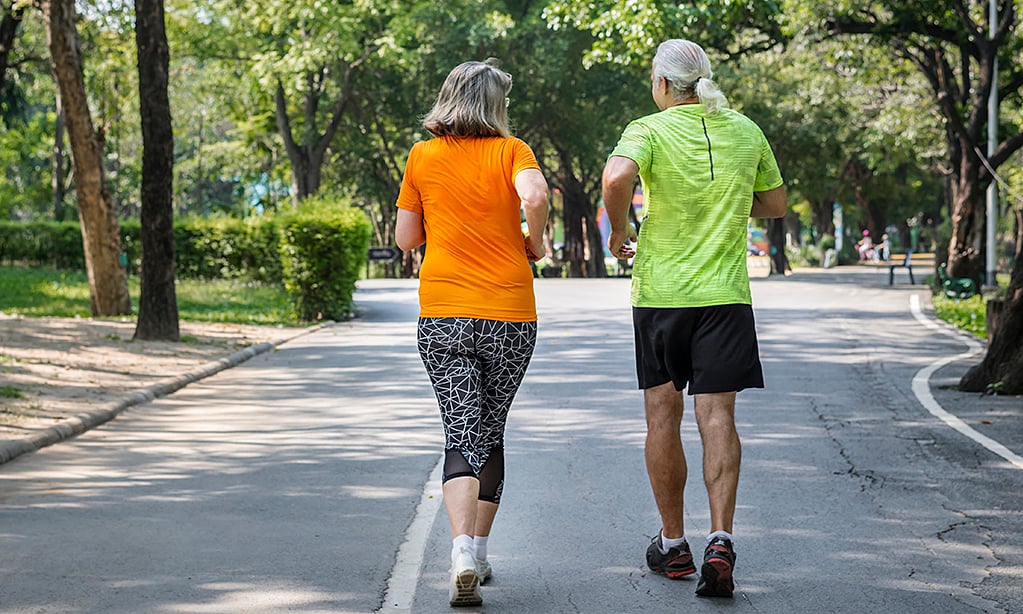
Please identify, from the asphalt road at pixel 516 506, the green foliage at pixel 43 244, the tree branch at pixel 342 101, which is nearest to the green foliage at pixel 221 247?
the green foliage at pixel 43 244

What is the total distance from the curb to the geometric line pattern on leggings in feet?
14.9

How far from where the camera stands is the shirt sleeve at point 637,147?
5.11 m

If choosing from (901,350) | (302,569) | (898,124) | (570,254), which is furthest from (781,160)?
(302,569)

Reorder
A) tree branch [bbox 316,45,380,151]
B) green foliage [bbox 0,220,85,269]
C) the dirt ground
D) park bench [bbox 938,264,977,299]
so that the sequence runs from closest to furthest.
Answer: the dirt ground < park bench [bbox 938,264,977,299] < green foliage [bbox 0,220,85,269] < tree branch [bbox 316,45,380,151]

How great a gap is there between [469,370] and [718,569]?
1.17m

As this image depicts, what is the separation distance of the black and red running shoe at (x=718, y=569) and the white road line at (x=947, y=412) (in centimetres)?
367

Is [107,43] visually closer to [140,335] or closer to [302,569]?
[140,335]

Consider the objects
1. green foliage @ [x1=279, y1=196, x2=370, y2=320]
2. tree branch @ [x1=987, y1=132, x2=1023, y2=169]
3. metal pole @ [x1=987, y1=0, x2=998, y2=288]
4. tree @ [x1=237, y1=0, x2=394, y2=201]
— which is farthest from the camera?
tree @ [x1=237, y1=0, x2=394, y2=201]

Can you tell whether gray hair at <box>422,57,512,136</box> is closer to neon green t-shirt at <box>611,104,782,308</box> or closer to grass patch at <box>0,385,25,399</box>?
neon green t-shirt at <box>611,104,782,308</box>

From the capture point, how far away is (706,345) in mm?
5152

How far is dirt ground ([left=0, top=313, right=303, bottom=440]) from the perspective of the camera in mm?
10906

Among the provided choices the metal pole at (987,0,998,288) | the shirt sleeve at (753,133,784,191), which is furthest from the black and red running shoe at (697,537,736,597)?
the metal pole at (987,0,998,288)

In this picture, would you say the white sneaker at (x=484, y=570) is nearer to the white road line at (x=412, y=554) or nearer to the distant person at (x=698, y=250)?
the white road line at (x=412, y=554)

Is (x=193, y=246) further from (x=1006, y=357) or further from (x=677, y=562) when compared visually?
(x=677, y=562)
